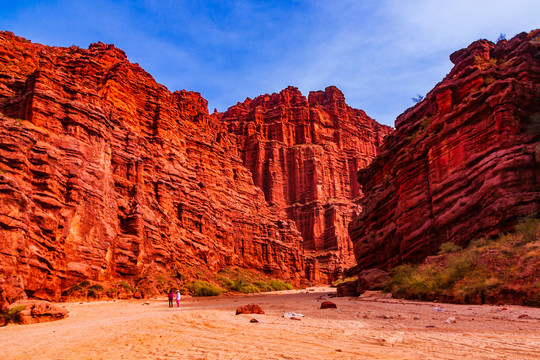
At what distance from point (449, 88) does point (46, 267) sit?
29029mm

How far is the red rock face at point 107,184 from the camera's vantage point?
24.2m

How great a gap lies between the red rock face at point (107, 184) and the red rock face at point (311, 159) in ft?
72.6

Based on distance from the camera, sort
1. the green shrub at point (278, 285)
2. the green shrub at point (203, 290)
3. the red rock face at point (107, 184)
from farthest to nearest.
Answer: the green shrub at point (278, 285)
the green shrub at point (203, 290)
the red rock face at point (107, 184)

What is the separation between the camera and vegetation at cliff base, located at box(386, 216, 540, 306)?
10547 mm

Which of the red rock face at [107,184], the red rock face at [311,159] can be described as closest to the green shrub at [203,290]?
the red rock face at [107,184]

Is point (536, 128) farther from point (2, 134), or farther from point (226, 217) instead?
point (226, 217)

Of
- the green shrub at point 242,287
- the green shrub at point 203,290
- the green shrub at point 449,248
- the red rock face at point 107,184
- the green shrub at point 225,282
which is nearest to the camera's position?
the green shrub at point 449,248

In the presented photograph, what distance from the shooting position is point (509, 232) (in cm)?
1498

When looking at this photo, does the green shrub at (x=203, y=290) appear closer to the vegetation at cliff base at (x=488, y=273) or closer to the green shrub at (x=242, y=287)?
the green shrub at (x=242, y=287)

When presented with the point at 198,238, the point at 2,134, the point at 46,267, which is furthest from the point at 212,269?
the point at 2,134

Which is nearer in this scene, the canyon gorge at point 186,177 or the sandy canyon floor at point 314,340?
the sandy canyon floor at point 314,340

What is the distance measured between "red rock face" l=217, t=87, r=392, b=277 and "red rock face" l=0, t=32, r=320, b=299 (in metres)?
22.1

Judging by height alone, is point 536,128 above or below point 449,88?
below

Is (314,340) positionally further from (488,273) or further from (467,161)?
(467,161)
